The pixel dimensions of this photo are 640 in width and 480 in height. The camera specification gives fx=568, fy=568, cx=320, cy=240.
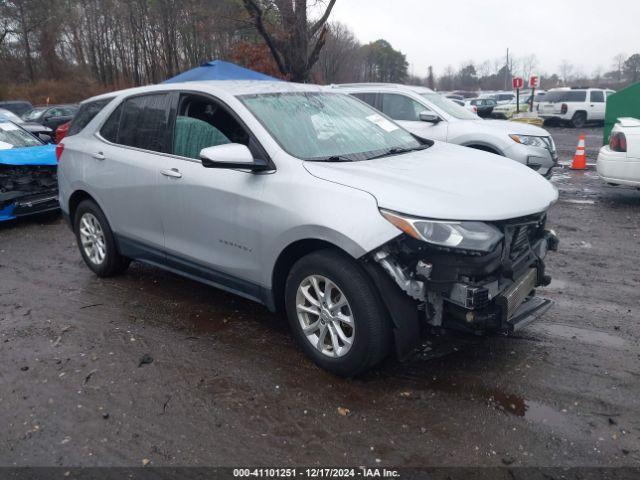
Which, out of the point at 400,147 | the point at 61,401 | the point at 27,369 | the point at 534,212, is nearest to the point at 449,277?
the point at 534,212

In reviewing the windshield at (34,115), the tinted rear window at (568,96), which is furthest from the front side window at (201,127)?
the tinted rear window at (568,96)

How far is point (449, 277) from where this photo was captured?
3.16 metres

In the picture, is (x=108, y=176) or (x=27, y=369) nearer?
(x=27, y=369)

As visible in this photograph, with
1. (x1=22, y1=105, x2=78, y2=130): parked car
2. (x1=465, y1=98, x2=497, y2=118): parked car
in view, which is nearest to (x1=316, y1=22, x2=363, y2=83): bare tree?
(x1=465, y1=98, x2=497, y2=118): parked car

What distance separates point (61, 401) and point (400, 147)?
9.67ft

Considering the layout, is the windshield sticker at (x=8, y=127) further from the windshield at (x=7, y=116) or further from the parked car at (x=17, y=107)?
the parked car at (x=17, y=107)

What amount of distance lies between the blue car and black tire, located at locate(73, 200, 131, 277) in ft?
9.16

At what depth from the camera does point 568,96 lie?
25.0 m

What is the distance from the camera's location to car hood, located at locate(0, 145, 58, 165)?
786 centimetres

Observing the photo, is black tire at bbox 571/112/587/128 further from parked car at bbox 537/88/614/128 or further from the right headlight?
the right headlight

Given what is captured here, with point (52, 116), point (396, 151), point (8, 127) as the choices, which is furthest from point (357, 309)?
point (52, 116)

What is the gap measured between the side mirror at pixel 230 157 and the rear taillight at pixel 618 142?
6.48m

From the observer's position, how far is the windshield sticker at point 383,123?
4.72 metres

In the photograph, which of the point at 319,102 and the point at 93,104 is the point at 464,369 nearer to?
the point at 319,102
